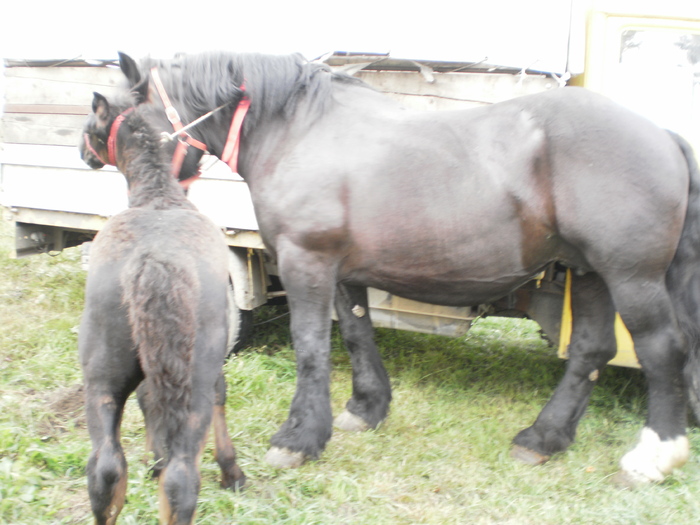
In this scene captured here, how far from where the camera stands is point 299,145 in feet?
9.90

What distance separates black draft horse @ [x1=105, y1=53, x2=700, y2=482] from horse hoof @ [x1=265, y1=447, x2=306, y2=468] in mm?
12

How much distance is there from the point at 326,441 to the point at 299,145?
5.09 feet

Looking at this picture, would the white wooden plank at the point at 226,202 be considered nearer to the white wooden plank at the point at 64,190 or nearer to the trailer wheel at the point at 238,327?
the trailer wheel at the point at 238,327

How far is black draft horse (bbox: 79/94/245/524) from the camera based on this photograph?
1936 mm

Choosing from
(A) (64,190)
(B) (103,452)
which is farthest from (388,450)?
(A) (64,190)

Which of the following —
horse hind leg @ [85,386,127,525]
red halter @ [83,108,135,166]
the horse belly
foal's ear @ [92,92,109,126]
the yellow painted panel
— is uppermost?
foal's ear @ [92,92,109,126]

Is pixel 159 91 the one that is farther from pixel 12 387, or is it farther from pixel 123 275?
pixel 12 387

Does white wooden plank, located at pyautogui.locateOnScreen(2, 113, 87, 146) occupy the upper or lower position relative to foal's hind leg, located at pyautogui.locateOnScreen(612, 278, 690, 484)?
upper

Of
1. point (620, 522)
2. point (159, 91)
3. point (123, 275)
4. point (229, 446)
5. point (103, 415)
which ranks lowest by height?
point (620, 522)

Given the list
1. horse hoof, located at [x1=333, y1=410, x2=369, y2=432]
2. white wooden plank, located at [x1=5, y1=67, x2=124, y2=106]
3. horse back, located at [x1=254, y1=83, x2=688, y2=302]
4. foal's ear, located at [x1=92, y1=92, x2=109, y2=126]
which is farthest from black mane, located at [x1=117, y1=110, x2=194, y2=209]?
white wooden plank, located at [x1=5, y1=67, x2=124, y2=106]

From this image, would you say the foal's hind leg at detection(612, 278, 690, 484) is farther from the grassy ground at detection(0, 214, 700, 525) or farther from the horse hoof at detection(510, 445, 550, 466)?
the horse hoof at detection(510, 445, 550, 466)

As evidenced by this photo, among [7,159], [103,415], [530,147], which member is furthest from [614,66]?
[7,159]

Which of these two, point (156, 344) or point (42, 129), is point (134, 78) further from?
point (42, 129)

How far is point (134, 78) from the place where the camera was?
297 cm
